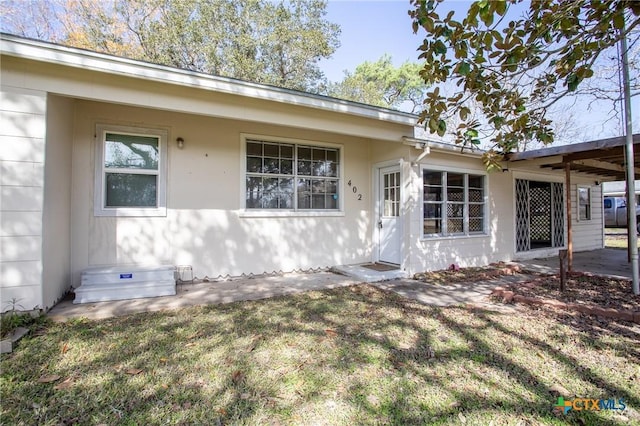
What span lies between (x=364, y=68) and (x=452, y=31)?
18.9 metres

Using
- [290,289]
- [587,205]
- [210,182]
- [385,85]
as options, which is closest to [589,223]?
[587,205]

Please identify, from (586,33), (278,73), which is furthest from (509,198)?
(278,73)

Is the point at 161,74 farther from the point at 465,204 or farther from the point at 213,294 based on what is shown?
the point at 465,204

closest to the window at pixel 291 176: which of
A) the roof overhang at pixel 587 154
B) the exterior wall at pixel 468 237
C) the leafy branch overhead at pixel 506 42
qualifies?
the exterior wall at pixel 468 237

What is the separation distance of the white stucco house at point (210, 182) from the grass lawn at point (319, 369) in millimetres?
1499

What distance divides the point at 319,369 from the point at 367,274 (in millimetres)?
3357

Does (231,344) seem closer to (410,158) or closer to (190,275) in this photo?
(190,275)

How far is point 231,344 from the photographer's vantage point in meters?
2.99

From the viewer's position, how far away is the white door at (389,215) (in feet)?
21.2

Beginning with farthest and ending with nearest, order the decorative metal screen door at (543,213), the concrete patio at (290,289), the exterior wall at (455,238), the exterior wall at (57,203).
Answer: the decorative metal screen door at (543,213)
the exterior wall at (455,238)
the concrete patio at (290,289)
the exterior wall at (57,203)

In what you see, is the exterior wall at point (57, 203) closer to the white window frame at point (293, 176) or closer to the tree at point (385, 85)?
the white window frame at point (293, 176)

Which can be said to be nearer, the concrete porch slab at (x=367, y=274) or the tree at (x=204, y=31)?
→ the concrete porch slab at (x=367, y=274)

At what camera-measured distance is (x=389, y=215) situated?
6.70 metres

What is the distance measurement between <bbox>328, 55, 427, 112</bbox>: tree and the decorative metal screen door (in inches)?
450
